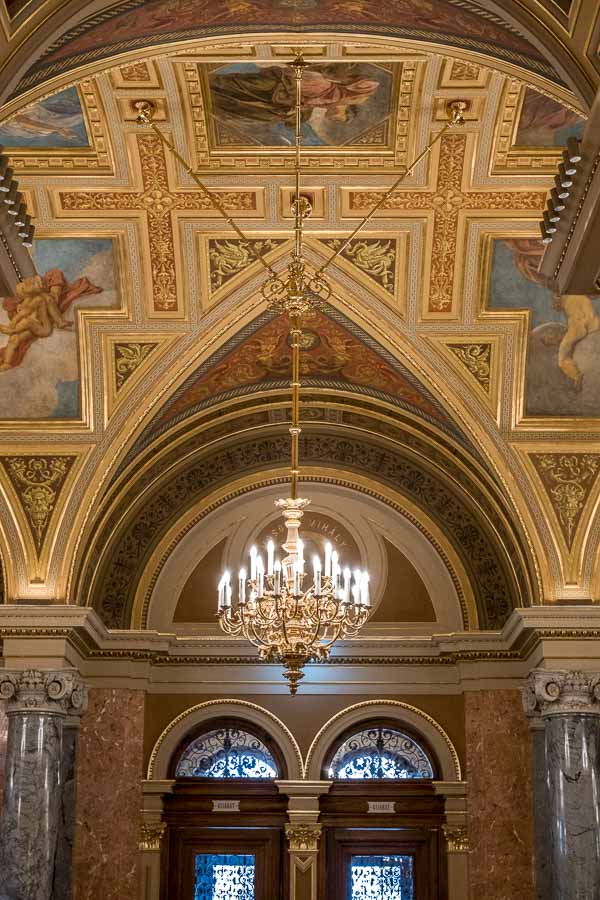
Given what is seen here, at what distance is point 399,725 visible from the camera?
15391mm

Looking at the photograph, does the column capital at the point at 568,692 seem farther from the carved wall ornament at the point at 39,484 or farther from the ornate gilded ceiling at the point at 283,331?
the carved wall ornament at the point at 39,484

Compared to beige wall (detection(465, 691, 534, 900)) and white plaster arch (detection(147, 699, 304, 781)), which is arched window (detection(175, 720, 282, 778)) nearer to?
white plaster arch (detection(147, 699, 304, 781))

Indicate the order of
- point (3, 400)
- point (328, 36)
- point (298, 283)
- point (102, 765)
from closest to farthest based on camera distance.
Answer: point (328, 36) < point (298, 283) < point (3, 400) < point (102, 765)

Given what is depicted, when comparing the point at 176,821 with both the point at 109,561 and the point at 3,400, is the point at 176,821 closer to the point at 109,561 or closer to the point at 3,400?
the point at 109,561

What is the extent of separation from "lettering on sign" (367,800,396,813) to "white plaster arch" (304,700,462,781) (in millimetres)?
643

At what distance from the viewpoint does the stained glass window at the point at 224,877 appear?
48.9 feet

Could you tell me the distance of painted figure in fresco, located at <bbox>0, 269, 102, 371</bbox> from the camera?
512 inches

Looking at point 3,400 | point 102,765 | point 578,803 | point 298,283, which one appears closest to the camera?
point 298,283

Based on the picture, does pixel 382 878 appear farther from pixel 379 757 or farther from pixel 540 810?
pixel 540 810

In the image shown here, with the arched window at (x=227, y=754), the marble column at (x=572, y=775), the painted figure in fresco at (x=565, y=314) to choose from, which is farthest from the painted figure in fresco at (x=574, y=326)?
the arched window at (x=227, y=754)

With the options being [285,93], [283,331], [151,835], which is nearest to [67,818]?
[151,835]

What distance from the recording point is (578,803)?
12.8 meters

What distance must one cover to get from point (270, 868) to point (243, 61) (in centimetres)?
905

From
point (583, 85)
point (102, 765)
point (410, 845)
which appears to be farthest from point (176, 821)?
point (583, 85)
